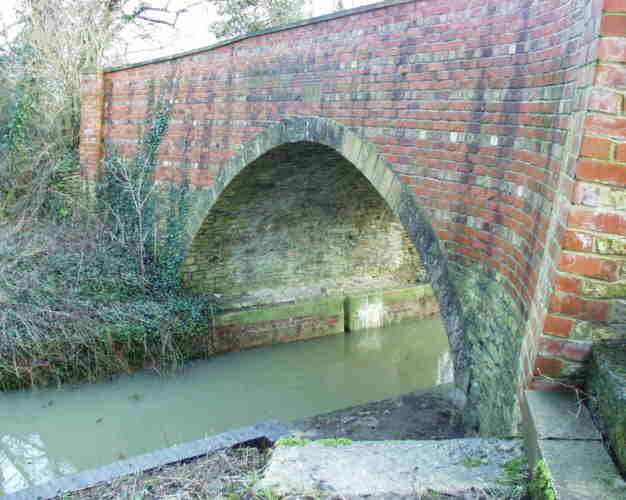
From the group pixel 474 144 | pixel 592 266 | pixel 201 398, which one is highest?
pixel 474 144

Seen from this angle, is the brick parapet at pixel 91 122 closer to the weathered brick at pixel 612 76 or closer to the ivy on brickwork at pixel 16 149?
the ivy on brickwork at pixel 16 149

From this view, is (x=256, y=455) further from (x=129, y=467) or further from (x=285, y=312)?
(x=285, y=312)

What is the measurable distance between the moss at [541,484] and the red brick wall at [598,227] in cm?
54

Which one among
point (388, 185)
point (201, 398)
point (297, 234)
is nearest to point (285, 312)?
point (297, 234)

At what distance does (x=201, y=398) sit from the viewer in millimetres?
7355

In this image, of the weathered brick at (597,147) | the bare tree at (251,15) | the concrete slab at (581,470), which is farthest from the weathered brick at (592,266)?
the bare tree at (251,15)

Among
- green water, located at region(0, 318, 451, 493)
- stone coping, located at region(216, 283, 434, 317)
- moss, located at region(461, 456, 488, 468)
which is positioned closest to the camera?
moss, located at region(461, 456, 488, 468)

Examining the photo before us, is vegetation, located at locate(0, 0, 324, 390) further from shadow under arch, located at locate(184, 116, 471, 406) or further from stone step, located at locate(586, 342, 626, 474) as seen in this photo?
stone step, located at locate(586, 342, 626, 474)

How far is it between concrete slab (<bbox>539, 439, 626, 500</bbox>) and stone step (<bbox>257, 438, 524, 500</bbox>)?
0.19m

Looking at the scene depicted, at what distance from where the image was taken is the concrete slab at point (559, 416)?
1882 mm

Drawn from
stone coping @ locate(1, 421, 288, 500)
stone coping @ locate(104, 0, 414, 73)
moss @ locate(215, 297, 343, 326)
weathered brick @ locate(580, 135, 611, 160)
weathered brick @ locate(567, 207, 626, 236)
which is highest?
stone coping @ locate(104, 0, 414, 73)

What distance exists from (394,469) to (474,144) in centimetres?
238

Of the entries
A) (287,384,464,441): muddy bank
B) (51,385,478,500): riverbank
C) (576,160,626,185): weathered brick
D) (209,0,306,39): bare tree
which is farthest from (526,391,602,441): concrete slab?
(209,0,306,39): bare tree

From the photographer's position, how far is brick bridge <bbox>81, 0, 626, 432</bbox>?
2078 millimetres
